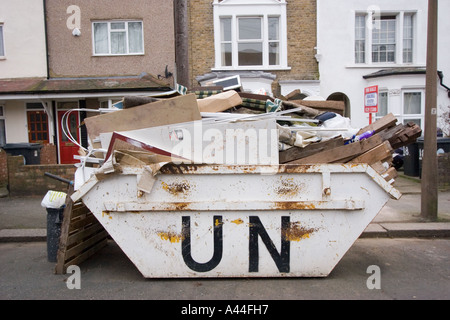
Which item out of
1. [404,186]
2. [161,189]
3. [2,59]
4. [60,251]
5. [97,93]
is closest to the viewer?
[161,189]

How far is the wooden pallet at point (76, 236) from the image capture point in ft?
11.7

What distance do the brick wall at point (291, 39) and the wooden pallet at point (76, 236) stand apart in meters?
8.76

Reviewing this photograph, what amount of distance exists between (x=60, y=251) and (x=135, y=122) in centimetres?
165

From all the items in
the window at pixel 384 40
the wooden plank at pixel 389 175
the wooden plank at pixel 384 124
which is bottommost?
the wooden plank at pixel 389 175

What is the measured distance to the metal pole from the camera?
18.0 feet

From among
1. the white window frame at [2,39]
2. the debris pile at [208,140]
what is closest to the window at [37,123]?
the white window frame at [2,39]

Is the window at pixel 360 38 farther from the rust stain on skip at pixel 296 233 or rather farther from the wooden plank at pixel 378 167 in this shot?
the rust stain on skip at pixel 296 233

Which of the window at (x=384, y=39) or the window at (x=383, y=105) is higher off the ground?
the window at (x=384, y=39)

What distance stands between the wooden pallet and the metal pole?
5209mm

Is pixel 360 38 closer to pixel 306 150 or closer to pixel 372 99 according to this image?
pixel 372 99

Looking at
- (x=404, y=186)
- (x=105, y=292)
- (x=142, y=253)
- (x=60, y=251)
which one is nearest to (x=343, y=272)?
(x=142, y=253)

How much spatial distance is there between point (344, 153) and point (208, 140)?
4.56 ft
